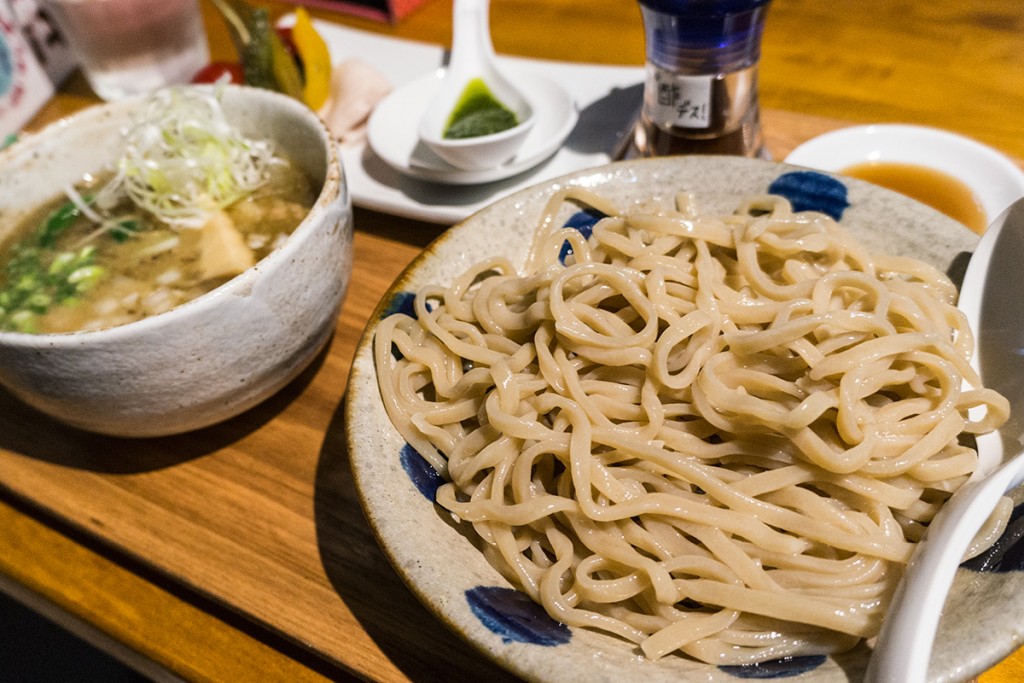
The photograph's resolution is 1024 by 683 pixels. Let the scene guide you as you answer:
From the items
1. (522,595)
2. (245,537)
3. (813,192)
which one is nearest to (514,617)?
(522,595)

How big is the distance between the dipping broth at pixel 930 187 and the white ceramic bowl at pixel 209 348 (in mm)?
1540

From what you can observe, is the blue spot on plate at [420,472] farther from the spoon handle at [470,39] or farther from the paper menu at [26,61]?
the paper menu at [26,61]

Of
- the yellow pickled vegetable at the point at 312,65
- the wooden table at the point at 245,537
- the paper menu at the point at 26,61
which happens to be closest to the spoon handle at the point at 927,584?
the wooden table at the point at 245,537

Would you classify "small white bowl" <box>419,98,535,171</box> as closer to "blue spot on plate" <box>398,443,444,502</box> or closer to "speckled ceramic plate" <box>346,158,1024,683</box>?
"speckled ceramic plate" <box>346,158,1024,683</box>

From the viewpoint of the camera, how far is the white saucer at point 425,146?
2189 millimetres

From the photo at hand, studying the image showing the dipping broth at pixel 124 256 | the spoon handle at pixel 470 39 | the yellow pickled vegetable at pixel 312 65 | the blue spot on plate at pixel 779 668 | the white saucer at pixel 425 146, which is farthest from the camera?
the yellow pickled vegetable at pixel 312 65

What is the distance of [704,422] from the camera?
131cm

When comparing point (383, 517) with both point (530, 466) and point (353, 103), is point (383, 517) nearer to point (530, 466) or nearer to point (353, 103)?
point (530, 466)

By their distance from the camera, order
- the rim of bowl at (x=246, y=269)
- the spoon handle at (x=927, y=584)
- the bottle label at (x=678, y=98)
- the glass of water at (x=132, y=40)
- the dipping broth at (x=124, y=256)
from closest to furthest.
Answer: the spoon handle at (x=927, y=584), the rim of bowl at (x=246, y=269), the dipping broth at (x=124, y=256), the bottle label at (x=678, y=98), the glass of water at (x=132, y=40)

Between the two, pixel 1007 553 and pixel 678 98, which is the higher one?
pixel 678 98

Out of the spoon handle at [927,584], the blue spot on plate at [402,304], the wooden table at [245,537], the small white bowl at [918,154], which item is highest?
the blue spot on plate at [402,304]

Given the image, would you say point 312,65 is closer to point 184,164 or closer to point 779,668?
point 184,164

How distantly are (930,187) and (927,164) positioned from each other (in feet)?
0.33

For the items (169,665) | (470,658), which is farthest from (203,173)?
(470,658)
